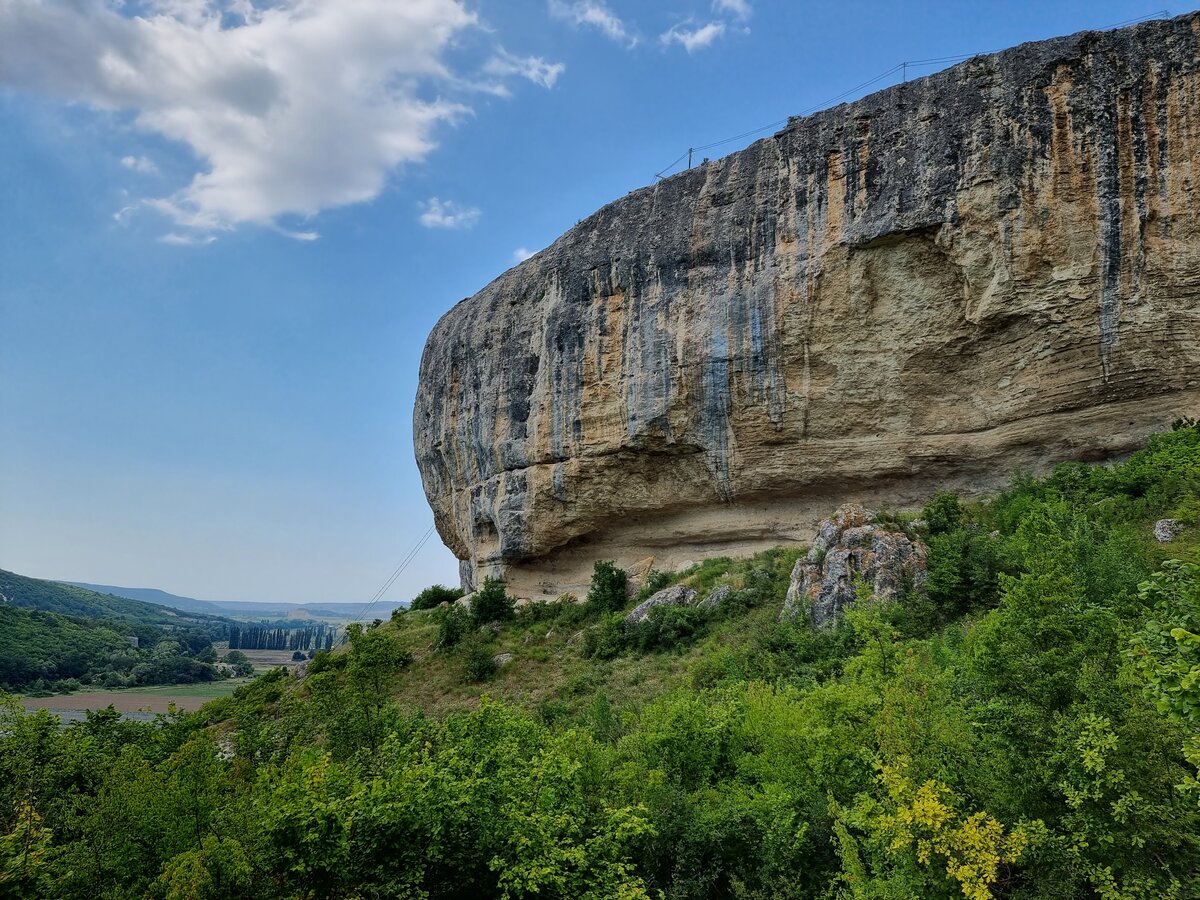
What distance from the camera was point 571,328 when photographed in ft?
78.2

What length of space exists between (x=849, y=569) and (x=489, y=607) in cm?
1326

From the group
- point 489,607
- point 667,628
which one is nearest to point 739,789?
point 667,628

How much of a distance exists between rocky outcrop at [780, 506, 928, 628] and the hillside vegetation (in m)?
5.20

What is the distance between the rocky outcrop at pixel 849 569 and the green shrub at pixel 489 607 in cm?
1126

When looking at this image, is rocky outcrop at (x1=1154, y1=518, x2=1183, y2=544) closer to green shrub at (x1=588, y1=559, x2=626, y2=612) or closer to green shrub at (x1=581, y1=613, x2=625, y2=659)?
green shrub at (x1=581, y1=613, x2=625, y2=659)

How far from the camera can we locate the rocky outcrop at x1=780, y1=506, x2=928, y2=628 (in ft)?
50.8

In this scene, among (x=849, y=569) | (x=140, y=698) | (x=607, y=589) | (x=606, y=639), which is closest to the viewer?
(x=849, y=569)

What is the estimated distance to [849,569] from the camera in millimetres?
16000

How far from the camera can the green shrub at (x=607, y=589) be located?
74.5 ft

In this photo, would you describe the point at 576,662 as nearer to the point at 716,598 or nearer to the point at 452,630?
the point at 716,598

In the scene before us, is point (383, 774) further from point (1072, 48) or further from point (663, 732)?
Result: point (1072, 48)

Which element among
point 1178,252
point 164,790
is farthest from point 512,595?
point 1178,252

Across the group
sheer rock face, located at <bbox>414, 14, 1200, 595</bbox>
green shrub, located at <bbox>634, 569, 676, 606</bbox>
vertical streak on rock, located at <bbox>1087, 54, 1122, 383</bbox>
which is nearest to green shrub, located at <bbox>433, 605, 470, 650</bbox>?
sheer rock face, located at <bbox>414, 14, 1200, 595</bbox>

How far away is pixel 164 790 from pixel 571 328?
62.7 feet
